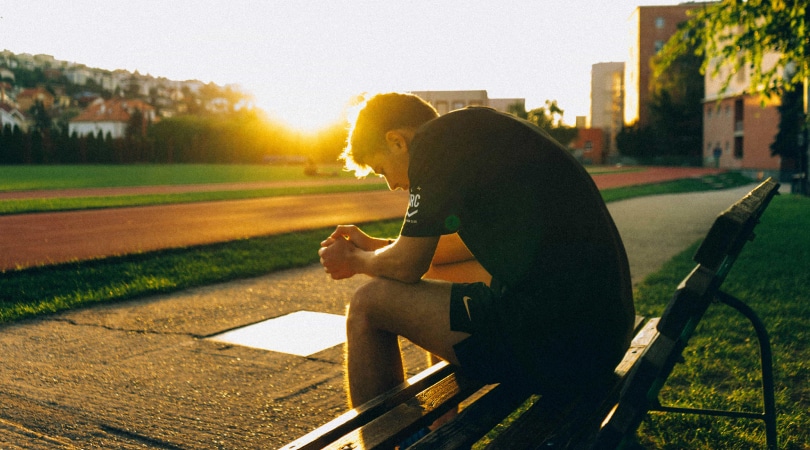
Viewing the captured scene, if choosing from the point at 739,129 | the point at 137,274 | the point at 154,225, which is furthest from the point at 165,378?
the point at 739,129

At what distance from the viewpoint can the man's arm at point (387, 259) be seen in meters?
2.29

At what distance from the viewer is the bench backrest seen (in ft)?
5.86

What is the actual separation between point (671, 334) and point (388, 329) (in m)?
0.90

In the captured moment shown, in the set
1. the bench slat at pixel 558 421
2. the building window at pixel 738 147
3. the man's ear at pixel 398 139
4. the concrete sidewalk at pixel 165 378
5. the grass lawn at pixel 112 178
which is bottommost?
the concrete sidewalk at pixel 165 378

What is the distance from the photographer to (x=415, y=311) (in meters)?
2.35

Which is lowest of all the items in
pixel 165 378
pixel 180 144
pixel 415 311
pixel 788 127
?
pixel 165 378

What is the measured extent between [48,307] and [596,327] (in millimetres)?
5080

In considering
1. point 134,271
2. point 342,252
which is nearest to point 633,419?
point 342,252

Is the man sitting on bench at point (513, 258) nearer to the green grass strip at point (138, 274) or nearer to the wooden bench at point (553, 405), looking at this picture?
the wooden bench at point (553, 405)

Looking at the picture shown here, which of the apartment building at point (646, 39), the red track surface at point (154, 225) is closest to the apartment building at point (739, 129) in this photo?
the apartment building at point (646, 39)

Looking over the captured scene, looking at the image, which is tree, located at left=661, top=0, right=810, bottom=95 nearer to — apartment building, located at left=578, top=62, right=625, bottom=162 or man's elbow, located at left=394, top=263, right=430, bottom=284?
man's elbow, located at left=394, top=263, right=430, bottom=284

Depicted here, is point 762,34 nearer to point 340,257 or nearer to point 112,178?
point 340,257

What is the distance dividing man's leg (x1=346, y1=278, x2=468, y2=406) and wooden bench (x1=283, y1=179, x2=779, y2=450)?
11 centimetres

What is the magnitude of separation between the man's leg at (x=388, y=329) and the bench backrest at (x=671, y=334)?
61 centimetres
